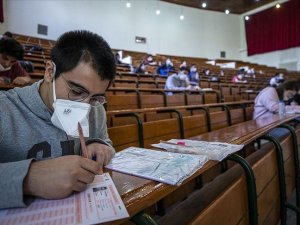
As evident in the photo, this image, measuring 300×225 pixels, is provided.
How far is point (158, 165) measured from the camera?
2.02ft

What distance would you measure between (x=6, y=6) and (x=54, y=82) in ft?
25.3

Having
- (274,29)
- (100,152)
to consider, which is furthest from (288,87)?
(274,29)

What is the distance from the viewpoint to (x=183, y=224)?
0.55 m

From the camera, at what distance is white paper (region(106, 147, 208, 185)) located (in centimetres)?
53

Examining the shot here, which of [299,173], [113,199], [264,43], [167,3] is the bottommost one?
[299,173]

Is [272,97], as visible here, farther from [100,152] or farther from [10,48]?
[10,48]

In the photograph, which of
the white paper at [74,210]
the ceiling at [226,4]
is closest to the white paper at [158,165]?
the white paper at [74,210]

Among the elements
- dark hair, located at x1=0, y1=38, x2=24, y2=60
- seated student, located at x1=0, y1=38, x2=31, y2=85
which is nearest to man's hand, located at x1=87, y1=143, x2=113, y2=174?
seated student, located at x1=0, y1=38, x2=31, y2=85

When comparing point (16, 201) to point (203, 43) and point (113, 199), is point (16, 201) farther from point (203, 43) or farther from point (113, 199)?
point (203, 43)

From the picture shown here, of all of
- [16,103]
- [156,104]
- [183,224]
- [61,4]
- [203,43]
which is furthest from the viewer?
[203,43]

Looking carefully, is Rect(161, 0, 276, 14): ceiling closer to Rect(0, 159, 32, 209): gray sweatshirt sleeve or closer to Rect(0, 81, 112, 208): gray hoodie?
Rect(0, 81, 112, 208): gray hoodie

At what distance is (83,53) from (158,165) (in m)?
0.41

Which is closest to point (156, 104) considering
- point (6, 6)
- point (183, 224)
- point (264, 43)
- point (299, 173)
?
point (299, 173)

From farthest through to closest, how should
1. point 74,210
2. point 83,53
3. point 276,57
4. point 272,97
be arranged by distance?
1. point 276,57
2. point 272,97
3. point 83,53
4. point 74,210
